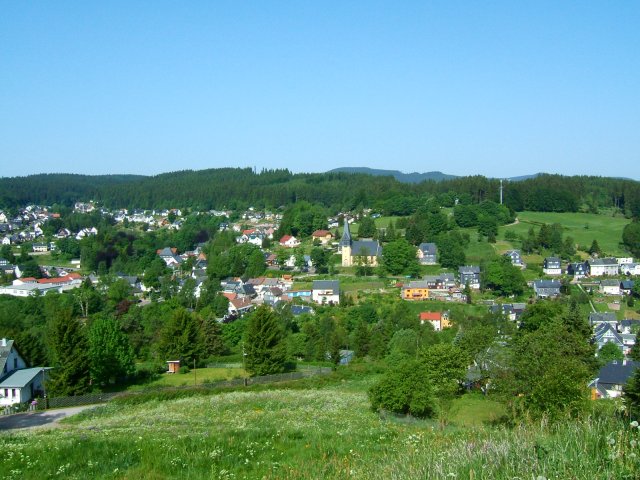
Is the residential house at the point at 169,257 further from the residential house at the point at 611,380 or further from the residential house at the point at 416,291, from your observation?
the residential house at the point at 611,380

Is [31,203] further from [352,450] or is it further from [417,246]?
[352,450]

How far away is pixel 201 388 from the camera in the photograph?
21.7 m

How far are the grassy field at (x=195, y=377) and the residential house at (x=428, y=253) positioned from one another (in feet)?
126

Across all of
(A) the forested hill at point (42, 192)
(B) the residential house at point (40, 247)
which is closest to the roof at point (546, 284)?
(B) the residential house at point (40, 247)

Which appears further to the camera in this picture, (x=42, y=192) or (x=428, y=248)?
(x=42, y=192)

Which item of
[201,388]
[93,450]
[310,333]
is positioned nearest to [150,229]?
[310,333]

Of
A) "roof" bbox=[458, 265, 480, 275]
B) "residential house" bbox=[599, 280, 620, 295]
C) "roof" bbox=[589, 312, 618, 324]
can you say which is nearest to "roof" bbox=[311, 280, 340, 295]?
"roof" bbox=[458, 265, 480, 275]

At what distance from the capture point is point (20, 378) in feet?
74.9

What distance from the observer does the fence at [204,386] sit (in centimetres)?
2059

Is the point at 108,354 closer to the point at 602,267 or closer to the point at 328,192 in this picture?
the point at 602,267

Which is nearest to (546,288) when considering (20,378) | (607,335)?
(607,335)

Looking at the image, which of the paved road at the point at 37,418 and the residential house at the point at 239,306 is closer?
the paved road at the point at 37,418

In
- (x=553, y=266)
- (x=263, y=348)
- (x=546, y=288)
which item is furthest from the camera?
(x=553, y=266)

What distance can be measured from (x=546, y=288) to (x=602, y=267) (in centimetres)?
1013
